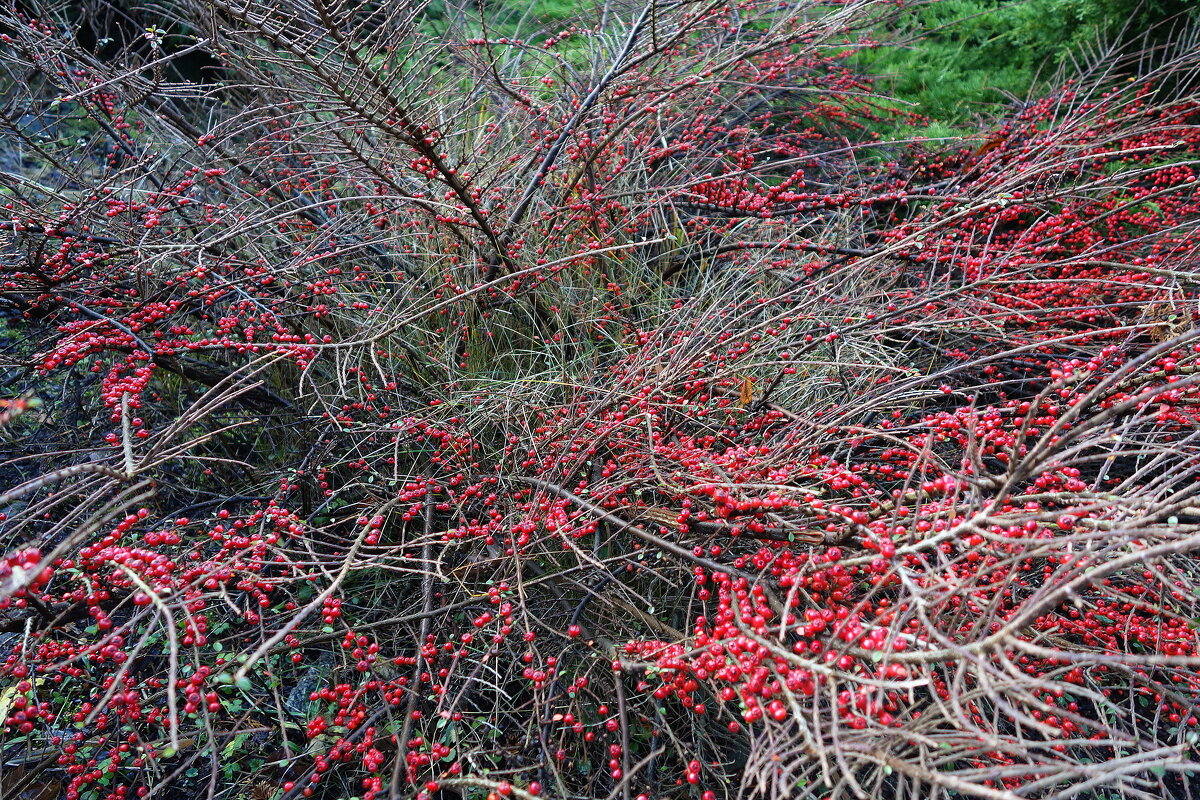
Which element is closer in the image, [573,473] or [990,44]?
[573,473]

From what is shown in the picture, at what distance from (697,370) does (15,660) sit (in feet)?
6.20

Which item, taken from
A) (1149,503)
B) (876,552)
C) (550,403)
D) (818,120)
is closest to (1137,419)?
(1149,503)

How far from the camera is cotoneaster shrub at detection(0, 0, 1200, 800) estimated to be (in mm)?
1406

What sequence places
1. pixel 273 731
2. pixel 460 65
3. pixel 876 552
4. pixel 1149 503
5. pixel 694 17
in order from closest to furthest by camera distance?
1. pixel 1149 503
2. pixel 876 552
3. pixel 273 731
4. pixel 694 17
5. pixel 460 65

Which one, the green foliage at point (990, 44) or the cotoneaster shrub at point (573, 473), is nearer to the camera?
the cotoneaster shrub at point (573, 473)

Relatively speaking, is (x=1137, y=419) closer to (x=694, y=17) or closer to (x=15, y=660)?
(x=694, y=17)

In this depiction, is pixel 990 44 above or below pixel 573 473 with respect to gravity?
below

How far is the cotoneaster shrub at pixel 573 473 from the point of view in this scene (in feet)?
4.61

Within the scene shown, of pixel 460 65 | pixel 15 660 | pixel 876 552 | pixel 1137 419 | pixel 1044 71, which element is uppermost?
pixel 460 65

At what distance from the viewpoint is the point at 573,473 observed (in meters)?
2.08

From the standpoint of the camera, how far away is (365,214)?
3016 millimetres

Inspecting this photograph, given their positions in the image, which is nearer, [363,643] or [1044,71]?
[363,643]

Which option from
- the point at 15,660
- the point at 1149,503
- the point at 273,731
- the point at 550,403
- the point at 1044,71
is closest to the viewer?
the point at 1149,503

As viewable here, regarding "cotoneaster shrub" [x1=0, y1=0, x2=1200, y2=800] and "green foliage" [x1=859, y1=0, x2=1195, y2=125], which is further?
"green foliage" [x1=859, y1=0, x2=1195, y2=125]
